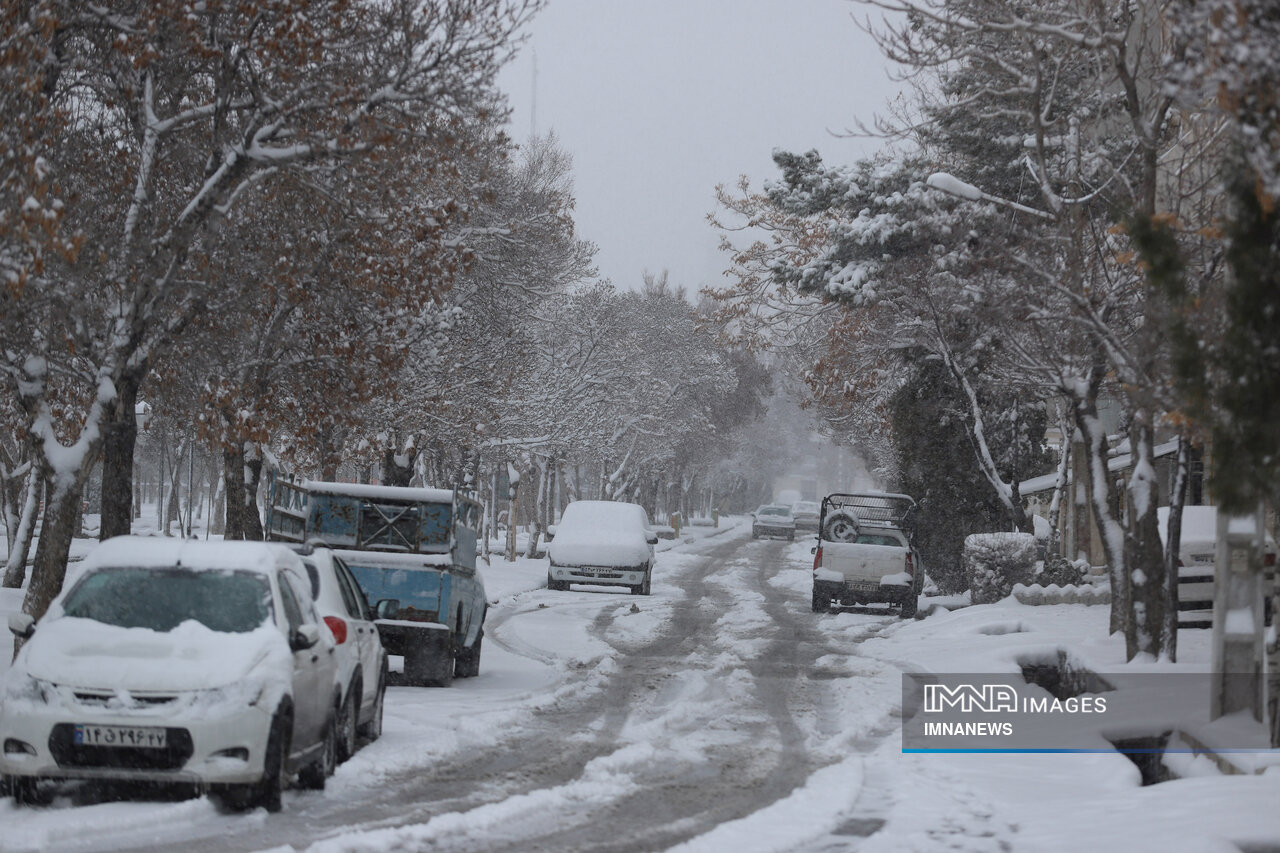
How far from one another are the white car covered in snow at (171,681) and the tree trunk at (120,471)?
6367 millimetres

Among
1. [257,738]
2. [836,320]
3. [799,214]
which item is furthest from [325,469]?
[257,738]

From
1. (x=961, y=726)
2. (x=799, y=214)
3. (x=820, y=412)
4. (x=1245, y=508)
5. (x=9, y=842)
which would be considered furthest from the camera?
(x=820, y=412)

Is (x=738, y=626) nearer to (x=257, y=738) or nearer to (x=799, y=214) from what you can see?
(x=799, y=214)

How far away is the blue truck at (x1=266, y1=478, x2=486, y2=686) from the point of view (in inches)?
591

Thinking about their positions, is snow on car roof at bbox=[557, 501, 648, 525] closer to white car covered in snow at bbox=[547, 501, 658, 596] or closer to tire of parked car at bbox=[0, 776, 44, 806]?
white car covered in snow at bbox=[547, 501, 658, 596]

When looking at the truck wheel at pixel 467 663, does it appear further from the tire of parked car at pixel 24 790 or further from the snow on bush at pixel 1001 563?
the snow on bush at pixel 1001 563

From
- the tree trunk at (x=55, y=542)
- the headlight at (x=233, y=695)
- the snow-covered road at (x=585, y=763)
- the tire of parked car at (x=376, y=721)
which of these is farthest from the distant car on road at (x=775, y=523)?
the headlight at (x=233, y=695)

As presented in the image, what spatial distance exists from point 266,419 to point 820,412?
130ft

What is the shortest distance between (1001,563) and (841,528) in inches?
127

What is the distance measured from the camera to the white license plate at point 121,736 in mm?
8141

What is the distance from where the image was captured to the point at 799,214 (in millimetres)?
29359

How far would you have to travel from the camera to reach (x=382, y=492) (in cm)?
1658

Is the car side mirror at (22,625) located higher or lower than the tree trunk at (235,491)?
lower

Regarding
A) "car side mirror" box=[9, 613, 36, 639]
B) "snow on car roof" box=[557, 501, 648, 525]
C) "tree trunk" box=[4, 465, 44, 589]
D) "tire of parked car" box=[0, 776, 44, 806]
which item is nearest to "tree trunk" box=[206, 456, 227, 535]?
"snow on car roof" box=[557, 501, 648, 525]
